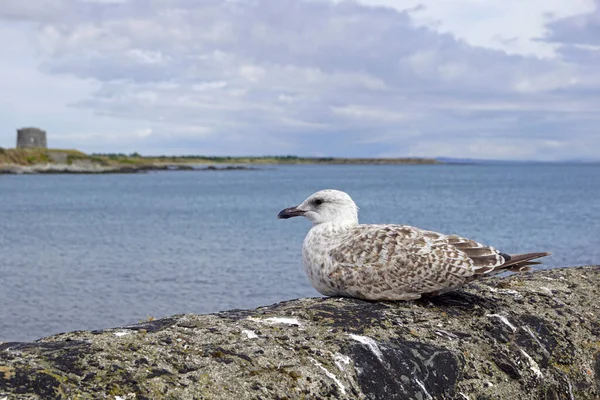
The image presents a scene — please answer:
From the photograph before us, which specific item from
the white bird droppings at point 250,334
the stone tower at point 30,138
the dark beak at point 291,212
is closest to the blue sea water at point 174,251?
the dark beak at point 291,212

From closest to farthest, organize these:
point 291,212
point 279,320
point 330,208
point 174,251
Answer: point 279,320, point 330,208, point 291,212, point 174,251

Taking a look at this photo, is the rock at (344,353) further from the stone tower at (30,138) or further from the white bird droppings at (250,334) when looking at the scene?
the stone tower at (30,138)

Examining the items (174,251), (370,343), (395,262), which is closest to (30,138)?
(174,251)

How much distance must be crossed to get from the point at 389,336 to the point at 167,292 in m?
18.5

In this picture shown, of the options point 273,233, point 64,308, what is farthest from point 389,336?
point 273,233

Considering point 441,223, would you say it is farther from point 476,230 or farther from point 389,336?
point 389,336

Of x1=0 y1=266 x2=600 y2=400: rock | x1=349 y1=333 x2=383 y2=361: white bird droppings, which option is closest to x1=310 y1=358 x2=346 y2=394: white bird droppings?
x1=0 y1=266 x2=600 y2=400: rock

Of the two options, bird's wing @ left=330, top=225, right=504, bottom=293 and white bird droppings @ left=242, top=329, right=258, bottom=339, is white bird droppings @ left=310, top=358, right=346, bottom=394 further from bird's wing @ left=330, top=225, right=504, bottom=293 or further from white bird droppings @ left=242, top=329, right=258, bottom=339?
bird's wing @ left=330, top=225, right=504, bottom=293

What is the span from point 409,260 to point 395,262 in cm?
11

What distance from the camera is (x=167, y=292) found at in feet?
73.8

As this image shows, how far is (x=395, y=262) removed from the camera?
555 cm

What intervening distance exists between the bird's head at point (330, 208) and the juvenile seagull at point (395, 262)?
0.19 metres

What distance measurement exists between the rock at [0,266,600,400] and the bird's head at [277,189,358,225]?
36.8 inches

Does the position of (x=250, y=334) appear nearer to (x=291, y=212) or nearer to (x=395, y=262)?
(x=395, y=262)
